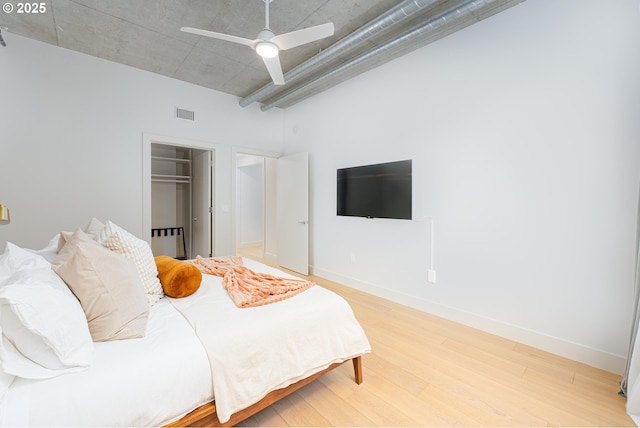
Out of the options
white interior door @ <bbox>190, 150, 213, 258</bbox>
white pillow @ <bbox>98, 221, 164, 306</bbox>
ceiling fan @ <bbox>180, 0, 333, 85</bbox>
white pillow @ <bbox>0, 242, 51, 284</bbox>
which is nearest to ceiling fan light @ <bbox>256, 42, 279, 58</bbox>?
ceiling fan @ <bbox>180, 0, 333, 85</bbox>

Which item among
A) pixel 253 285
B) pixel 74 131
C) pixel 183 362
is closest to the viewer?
pixel 183 362

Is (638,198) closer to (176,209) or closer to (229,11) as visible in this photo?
(229,11)

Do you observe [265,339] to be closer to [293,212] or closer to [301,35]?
[301,35]

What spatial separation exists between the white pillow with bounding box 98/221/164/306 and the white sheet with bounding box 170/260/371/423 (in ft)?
0.44

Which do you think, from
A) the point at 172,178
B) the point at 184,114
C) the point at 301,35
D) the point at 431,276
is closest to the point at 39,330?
the point at 301,35

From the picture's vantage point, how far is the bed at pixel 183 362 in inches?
37.3

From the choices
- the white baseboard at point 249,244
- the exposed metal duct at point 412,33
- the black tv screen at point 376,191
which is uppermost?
the exposed metal duct at point 412,33

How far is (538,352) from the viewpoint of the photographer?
227cm

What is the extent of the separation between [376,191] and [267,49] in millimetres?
2018

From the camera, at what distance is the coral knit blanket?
1.73 metres

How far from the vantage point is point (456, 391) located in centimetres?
180

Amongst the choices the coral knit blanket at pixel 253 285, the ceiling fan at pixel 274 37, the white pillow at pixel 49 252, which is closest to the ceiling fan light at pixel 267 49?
the ceiling fan at pixel 274 37

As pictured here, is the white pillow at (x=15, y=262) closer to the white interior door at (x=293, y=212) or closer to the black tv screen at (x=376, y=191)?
the black tv screen at (x=376, y=191)

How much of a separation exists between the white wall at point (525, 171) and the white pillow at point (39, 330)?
2.94 metres
